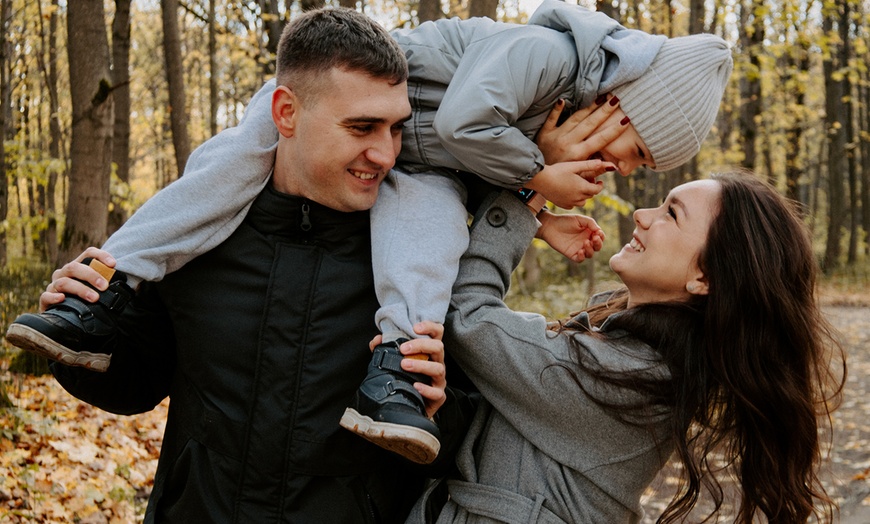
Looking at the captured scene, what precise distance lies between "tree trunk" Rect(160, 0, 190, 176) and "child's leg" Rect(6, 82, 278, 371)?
8167mm

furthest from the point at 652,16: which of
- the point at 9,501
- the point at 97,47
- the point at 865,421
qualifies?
the point at 9,501

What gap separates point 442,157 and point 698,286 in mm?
852

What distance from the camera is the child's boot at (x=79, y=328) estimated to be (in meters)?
2.00

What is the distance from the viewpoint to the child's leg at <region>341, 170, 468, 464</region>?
6.35ft

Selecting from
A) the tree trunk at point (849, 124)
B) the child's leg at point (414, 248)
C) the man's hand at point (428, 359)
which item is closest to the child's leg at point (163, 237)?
the child's leg at point (414, 248)

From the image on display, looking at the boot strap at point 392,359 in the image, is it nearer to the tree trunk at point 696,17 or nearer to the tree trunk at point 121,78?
the tree trunk at point 121,78

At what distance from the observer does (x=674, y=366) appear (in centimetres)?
225

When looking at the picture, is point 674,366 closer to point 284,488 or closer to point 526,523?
point 526,523

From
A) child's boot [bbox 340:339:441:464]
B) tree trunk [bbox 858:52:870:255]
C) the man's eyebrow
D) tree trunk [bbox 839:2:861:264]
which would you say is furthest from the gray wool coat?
tree trunk [bbox 858:52:870:255]

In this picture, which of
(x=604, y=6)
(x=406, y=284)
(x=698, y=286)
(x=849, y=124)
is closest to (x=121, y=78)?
(x=604, y=6)

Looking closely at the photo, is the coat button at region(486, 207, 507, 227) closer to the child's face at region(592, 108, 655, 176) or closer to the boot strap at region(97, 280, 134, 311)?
the child's face at region(592, 108, 655, 176)

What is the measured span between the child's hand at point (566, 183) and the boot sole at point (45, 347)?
1.35 m

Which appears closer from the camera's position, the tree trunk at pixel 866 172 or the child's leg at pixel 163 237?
the child's leg at pixel 163 237

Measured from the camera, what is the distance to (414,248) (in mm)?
2195
